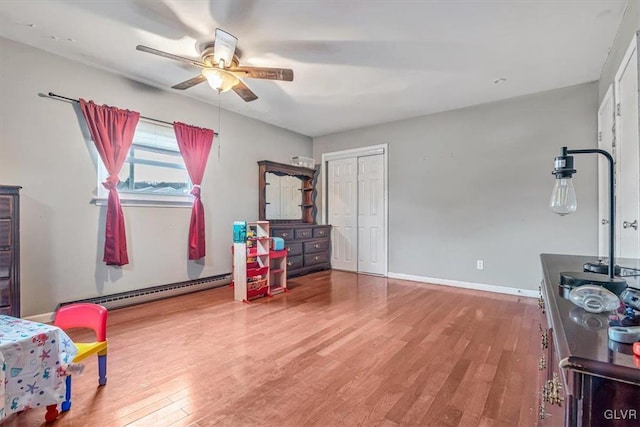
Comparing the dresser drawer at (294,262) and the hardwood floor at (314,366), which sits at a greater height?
the dresser drawer at (294,262)

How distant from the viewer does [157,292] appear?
12.0 ft

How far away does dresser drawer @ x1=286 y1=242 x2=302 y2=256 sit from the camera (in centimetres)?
479

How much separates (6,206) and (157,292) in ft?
5.72

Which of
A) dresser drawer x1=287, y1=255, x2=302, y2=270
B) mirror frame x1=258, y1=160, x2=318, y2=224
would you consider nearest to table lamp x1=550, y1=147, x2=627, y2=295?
dresser drawer x1=287, y1=255, x2=302, y2=270

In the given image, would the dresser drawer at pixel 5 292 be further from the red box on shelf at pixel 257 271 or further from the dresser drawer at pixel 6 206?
the red box on shelf at pixel 257 271

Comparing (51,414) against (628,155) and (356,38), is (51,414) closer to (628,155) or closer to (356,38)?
(356,38)

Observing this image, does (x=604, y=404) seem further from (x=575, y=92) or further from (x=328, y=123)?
(x=328, y=123)

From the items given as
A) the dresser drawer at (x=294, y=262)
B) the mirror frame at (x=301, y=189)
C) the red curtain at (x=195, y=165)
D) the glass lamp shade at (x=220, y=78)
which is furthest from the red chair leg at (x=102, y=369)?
the mirror frame at (x=301, y=189)

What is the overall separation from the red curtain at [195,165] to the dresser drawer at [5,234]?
1757 millimetres

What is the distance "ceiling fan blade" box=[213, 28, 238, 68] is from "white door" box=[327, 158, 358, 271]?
3319 millimetres

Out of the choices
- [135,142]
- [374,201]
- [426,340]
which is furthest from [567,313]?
[374,201]

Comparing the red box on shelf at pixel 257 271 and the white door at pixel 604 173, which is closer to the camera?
the white door at pixel 604 173

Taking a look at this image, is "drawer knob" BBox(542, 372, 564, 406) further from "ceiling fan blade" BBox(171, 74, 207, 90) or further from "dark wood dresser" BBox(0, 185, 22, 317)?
"dark wood dresser" BBox(0, 185, 22, 317)

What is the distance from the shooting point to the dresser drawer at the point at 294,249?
479 centimetres
